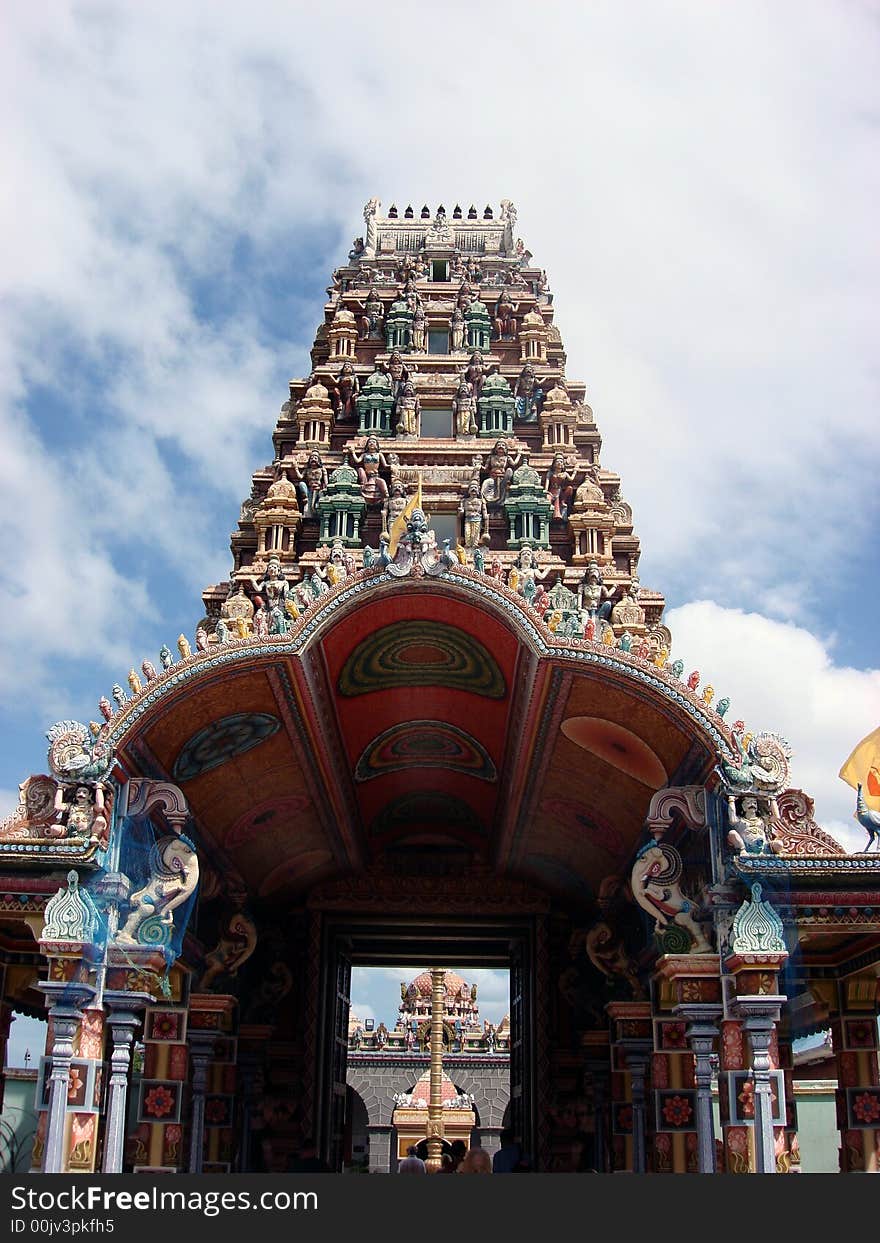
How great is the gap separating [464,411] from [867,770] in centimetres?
936

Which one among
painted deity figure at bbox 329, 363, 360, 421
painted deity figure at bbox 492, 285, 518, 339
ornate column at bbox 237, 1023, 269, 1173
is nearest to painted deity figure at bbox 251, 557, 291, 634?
painted deity figure at bbox 329, 363, 360, 421

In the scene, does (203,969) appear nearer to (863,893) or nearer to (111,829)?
(111,829)

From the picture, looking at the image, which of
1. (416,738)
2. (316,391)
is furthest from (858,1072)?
(316,391)

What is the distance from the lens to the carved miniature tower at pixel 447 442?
17.2 meters

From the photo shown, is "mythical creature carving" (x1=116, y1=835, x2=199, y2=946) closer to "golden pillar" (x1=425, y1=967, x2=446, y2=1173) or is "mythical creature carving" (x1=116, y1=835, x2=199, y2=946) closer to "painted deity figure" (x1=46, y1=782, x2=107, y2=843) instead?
"painted deity figure" (x1=46, y1=782, x2=107, y2=843)

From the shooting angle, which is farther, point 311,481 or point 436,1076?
point 436,1076

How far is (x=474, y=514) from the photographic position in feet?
56.3

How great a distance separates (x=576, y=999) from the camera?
59.0ft

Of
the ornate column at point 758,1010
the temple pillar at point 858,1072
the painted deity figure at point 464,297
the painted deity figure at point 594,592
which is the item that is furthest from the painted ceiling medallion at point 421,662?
the painted deity figure at point 464,297

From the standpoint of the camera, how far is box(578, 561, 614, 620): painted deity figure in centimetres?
1608

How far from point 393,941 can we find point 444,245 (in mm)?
12320

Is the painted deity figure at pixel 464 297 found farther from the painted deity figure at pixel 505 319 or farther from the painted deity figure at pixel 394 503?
the painted deity figure at pixel 394 503

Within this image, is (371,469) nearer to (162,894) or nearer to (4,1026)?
(162,894)

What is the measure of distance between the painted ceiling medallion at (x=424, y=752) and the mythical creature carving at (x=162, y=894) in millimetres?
3815
